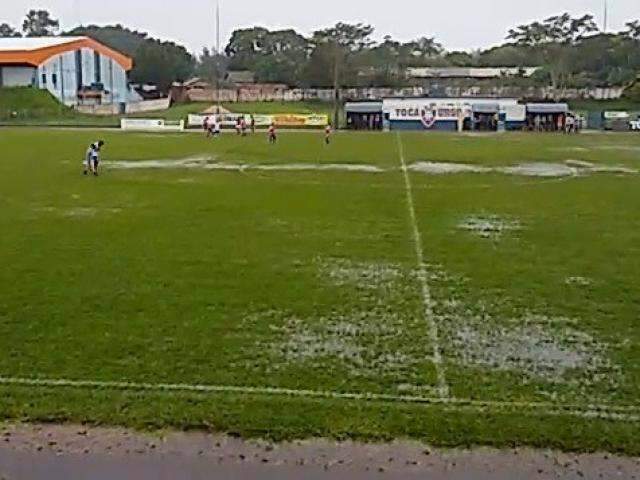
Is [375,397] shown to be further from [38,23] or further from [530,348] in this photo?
[38,23]

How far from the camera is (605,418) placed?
26.9ft

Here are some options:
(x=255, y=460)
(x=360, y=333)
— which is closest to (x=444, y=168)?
(x=360, y=333)

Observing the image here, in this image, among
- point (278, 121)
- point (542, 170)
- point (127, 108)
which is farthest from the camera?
point (127, 108)

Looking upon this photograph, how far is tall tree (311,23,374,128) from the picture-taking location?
116188 millimetres

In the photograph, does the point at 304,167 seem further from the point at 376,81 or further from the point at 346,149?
the point at 376,81

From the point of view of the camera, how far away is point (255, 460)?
7.13 m

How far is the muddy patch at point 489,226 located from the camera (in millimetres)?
19797

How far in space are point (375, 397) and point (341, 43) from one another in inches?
4833

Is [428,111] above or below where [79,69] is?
below

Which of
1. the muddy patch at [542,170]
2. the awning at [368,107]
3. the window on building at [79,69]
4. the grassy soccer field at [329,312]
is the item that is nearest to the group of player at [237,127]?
the awning at [368,107]

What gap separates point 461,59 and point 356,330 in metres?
140

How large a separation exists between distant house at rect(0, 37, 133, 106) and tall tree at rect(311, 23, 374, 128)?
85.4 ft

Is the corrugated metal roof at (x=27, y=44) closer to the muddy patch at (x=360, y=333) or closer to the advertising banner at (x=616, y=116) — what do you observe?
the advertising banner at (x=616, y=116)

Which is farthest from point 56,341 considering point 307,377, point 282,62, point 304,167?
point 282,62
